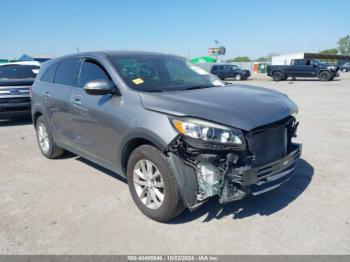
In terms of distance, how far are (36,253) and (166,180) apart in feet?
4.52

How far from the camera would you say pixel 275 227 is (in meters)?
3.24

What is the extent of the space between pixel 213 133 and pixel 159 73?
1.58 metres

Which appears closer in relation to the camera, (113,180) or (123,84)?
(123,84)

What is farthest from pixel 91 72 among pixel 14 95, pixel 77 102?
Result: pixel 14 95

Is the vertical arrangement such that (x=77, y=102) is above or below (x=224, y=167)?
above

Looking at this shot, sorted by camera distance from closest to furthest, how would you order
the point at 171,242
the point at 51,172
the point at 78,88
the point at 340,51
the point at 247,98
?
the point at 171,242
the point at 247,98
the point at 78,88
the point at 51,172
the point at 340,51

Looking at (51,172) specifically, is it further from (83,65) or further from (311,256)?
(311,256)

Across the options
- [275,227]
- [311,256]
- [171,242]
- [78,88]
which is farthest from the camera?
[78,88]

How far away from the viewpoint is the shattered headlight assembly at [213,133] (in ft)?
9.63

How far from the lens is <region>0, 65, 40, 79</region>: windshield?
31.1 feet

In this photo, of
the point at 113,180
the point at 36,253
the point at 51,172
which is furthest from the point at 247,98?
the point at 51,172

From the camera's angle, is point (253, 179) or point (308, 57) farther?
point (308, 57)

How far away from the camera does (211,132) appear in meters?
Result: 2.94

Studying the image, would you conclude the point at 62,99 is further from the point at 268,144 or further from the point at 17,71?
the point at 17,71
